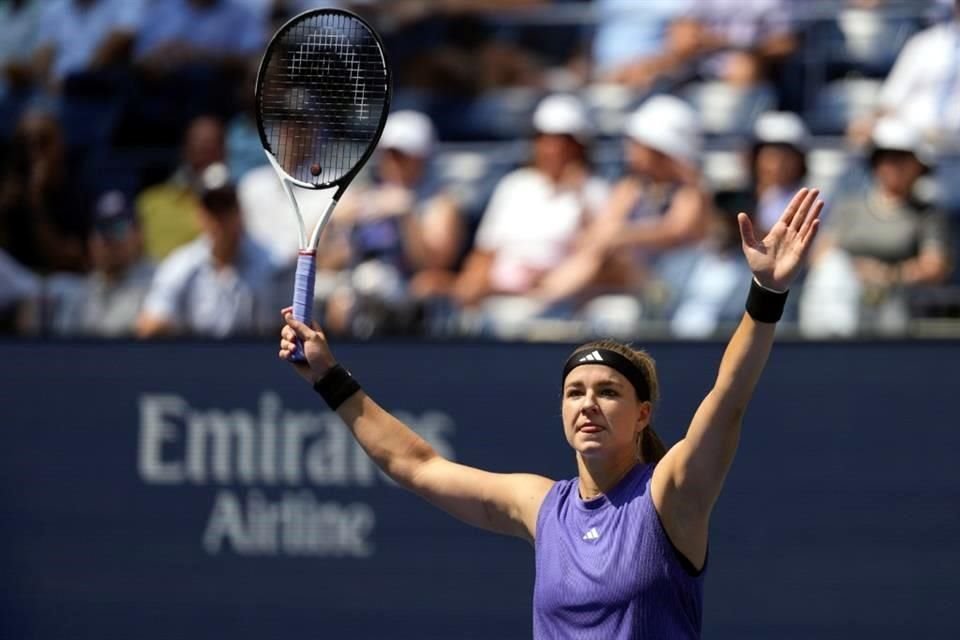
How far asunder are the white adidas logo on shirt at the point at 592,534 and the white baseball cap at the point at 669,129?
3962 mm

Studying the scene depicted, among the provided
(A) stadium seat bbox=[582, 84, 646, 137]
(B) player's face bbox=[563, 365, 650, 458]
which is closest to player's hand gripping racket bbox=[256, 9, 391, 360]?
(B) player's face bbox=[563, 365, 650, 458]

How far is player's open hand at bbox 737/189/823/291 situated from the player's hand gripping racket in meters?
1.11

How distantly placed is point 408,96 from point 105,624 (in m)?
2.81

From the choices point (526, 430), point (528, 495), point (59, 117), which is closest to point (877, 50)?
point (526, 430)

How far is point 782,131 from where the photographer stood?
7355 mm

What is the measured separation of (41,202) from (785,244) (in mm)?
5432

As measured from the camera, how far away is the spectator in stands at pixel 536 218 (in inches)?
291

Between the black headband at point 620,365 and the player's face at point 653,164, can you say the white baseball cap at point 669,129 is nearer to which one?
the player's face at point 653,164

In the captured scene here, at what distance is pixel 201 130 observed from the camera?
8.27 meters

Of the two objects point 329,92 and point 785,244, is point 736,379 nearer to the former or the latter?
point 785,244

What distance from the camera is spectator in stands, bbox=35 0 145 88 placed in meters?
8.64

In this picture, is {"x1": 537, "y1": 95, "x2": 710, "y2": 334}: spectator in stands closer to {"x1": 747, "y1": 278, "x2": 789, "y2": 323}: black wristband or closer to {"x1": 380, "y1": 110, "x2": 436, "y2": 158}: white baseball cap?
{"x1": 380, "y1": 110, "x2": 436, "y2": 158}: white baseball cap

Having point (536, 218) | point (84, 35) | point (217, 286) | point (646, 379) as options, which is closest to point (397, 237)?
point (536, 218)

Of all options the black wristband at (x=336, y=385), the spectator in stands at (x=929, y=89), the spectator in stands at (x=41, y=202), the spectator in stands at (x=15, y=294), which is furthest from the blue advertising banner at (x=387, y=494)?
the black wristband at (x=336, y=385)
